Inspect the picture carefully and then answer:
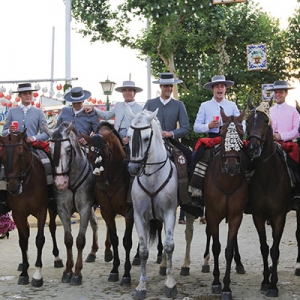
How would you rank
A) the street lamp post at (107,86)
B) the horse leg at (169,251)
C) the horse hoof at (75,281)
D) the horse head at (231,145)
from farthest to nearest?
the street lamp post at (107,86), the horse hoof at (75,281), the horse leg at (169,251), the horse head at (231,145)

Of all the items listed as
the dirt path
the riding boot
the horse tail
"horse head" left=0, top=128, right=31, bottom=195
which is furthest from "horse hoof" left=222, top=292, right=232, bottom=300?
"horse head" left=0, top=128, right=31, bottom=195

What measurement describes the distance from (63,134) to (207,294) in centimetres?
311

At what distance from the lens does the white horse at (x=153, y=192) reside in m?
8.50

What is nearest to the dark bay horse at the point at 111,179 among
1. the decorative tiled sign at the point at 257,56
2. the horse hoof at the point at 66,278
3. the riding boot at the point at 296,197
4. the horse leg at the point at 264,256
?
the horse hoof at the point at 66,278

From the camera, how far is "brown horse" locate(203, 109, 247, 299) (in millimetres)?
8117

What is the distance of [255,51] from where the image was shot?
2411 cm

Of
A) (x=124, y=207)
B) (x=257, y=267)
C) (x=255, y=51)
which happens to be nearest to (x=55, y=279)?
(x=124, y=207)

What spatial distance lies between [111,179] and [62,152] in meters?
0.91

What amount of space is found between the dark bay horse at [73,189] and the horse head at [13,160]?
0.47 m

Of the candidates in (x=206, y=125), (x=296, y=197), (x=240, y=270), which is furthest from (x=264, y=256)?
(x=206, y=125)

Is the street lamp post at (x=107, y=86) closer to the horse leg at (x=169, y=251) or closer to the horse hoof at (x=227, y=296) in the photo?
the horse leg at (x=169, y=251)

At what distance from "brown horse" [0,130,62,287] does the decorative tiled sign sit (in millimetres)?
15540

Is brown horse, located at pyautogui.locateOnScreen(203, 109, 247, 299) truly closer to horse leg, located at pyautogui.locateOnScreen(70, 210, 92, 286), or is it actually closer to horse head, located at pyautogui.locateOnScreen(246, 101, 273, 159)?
horse head, located at pyautogui.locateOnScreen(246, 101, 273, 159)

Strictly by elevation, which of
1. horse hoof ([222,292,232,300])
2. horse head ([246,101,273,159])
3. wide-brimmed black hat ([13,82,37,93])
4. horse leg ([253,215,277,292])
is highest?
wide-brimmed black hat ([13,82,37,93])
